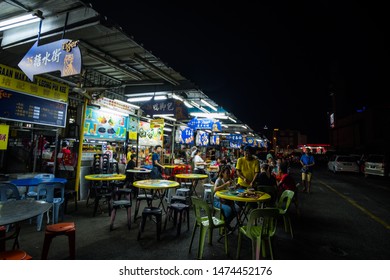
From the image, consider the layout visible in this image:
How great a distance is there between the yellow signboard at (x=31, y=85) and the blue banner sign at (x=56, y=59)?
1.50 metres

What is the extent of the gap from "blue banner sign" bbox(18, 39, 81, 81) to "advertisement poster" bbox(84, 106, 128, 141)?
379cm

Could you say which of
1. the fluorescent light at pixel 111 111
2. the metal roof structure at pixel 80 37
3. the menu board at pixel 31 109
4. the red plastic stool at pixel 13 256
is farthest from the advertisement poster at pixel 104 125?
the red plastic stool at pixel 13 256

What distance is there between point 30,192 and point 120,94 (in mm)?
6791

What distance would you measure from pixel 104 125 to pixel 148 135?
3258 mm

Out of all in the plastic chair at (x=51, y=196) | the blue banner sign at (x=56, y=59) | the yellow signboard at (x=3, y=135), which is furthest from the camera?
the yellow signboard at (x=3, y=135)

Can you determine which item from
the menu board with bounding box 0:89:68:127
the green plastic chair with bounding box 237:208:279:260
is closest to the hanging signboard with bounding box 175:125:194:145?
the menu board with bounding box 0:89:68:127

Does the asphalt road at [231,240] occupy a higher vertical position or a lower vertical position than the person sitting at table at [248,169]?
lower

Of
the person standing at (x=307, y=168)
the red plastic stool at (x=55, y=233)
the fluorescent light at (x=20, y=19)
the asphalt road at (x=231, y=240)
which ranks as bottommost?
the asphalt road at (x=231, y=240)

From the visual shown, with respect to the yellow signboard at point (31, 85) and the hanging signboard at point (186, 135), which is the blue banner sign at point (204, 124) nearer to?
the hanging signboard at point (186, 135)

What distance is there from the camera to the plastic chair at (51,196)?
5.13 m

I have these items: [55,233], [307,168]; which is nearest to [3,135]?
[55,233]

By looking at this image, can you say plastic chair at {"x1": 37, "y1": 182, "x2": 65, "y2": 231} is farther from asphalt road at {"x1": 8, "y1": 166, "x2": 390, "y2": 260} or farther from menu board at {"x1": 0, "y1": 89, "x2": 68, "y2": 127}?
menu board at {"x1": 0, "y1": 89, "x2": 68, "y2": 127}

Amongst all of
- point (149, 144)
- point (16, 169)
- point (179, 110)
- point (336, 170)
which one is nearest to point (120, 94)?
point (149, 144)
